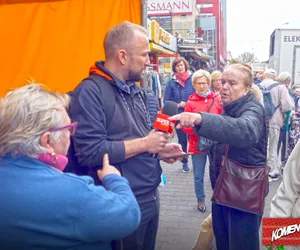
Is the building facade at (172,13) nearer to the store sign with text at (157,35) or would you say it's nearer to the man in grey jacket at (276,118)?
the store sign with text at (157,35)

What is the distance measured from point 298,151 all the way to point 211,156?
0.86 m

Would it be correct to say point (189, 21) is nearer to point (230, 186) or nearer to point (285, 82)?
point (285, 82)

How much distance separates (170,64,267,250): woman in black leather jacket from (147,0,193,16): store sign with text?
31.3m

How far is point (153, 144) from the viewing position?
2.02m

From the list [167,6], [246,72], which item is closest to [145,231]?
[246,72]

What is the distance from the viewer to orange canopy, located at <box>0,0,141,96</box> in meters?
3.09

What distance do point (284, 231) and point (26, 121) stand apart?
4.72 ft

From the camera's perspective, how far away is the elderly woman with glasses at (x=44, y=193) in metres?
1.27

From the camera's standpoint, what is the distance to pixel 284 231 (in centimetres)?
186

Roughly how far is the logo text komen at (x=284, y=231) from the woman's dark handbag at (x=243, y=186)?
1.97ft

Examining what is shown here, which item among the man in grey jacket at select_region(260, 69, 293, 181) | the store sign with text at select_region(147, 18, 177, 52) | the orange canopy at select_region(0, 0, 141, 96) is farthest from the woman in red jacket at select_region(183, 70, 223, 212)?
the store sign with text at select_region(147, 18, 177, 52)

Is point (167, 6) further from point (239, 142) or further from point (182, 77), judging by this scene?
point (239, 142)

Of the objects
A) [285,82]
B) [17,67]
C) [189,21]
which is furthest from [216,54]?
[17,67]

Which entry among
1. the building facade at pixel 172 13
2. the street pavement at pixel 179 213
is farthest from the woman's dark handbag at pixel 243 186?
the building facade at pixel 172 13
